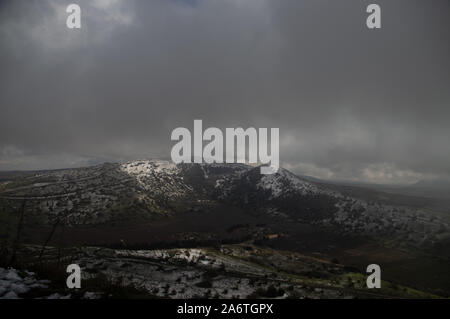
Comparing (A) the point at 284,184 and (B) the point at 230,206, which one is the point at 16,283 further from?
(A) the point at 284,184

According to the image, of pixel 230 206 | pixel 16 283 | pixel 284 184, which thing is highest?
pixel 16 283

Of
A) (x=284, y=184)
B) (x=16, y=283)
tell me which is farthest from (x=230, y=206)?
(x=16, y=283)

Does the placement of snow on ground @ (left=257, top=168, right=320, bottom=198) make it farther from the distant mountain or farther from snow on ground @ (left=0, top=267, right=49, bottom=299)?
snow on ground @ (left=0, top=267, right=49, bottom=299)

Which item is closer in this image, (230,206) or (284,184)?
(230,206)

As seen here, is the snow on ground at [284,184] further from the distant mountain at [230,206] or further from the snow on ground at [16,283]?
the snow on ground at [16,283]

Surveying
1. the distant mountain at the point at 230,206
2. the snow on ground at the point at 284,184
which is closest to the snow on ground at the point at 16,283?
the distant mountain at the point at 230,206

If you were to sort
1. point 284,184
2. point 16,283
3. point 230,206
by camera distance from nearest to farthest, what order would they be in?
point 16,283
point 230,206
point 284,184

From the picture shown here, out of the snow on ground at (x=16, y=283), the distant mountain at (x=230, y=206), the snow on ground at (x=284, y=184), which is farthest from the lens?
the snow on ground at (x=284, y=184)
